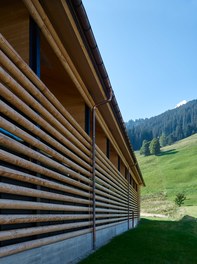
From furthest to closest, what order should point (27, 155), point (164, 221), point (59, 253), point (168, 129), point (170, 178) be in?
point (168, 129) → point (170, 178) → point (164, 221) → point (59, 253) → point (27, 155)

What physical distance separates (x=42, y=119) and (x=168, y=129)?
6710 inches

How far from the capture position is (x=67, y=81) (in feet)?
22.7

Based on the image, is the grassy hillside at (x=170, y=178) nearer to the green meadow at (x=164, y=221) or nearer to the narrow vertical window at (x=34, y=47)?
the green meadow at (x=164, y=221)

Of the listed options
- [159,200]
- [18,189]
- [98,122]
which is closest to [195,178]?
[159,200]

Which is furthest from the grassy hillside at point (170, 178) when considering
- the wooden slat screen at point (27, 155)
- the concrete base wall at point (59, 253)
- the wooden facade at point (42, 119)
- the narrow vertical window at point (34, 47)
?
the narrow vertical window at point (34, 47)

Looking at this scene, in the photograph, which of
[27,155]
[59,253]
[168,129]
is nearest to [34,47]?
[27,155]

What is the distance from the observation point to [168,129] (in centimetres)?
17112

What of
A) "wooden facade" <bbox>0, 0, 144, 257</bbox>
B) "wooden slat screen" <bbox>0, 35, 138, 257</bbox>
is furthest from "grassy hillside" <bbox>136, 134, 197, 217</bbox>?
"wooden slat screen" <bbox>0, 35, 138, 257</bbox>

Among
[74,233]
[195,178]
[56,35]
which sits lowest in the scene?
[74,233]

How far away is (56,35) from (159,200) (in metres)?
62.0

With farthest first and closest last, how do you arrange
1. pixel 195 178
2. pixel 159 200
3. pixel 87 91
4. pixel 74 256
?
pixel 195 178 → pixel 159 200 → pixel 87 91 → pixel 74 256

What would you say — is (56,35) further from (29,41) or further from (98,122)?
(98,122)

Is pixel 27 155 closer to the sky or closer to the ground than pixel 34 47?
closer to the ground

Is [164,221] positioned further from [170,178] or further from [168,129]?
[168,129]
